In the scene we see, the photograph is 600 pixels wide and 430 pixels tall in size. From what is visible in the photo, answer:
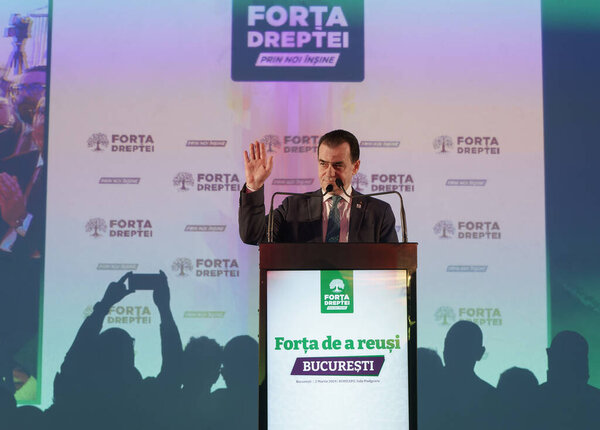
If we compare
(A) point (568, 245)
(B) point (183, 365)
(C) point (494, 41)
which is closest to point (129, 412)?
(B) point (183, 365)

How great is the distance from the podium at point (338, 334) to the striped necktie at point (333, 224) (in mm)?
663

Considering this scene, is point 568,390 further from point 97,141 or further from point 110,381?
point 97,141

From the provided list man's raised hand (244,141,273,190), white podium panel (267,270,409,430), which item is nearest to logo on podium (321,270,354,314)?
white podium panel (267,270,409,430)

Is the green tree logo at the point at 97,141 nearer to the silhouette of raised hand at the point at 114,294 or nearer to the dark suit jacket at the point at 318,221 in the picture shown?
the silhouette of raised hand at the point at 114,294

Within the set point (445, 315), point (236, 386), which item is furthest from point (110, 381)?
point (445, 315)

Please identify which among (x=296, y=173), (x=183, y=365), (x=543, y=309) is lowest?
(x=183, y=365)

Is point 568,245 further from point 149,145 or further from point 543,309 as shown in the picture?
point 149,145

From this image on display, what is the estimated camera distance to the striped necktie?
2.13 meters

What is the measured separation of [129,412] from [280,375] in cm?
243

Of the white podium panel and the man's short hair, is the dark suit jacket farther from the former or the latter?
the white podium panel

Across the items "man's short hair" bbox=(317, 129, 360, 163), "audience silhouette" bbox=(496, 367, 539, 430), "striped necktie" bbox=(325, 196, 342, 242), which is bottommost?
"audience silhouette" bbox=(496, 367, 539, 430)

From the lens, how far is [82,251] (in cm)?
360

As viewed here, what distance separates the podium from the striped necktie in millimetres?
663

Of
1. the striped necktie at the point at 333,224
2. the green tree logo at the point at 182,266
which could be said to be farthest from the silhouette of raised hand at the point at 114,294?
the striped necktie at the point at 333,224
